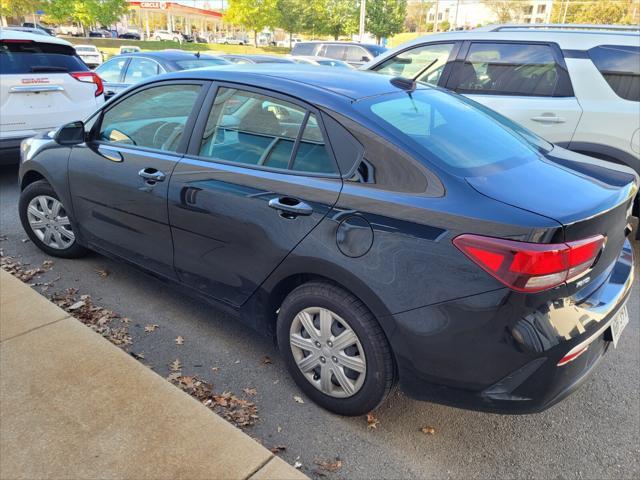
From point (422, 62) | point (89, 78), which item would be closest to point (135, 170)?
point (422, 62)

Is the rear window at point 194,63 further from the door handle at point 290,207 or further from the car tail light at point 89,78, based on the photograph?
the door handle at point 290,207

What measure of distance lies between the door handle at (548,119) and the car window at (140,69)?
5.72m

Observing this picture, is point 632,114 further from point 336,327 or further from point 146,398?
point 146,398

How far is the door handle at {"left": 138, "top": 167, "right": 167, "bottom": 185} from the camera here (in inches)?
126

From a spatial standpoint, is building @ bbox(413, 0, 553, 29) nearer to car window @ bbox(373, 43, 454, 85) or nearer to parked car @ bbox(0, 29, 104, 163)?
car window @ bbox(373, 43, 454, 85)

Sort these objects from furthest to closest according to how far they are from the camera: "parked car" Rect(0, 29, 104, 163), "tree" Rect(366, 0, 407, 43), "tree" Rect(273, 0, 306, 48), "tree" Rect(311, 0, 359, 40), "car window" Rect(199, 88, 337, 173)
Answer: "tree" Rect(273, 0, 306, 48)
"tree" Rect(311, 0, 359, 40)
"tree" Rect(366, 0, 407, 43)
"parked car" Rect(0, 29, 104, 163)
"car window" Rect(199, 88, 337, 173)

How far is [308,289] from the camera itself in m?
2.59

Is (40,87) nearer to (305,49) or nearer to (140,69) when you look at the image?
(140,69)

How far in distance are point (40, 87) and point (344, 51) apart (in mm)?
13381

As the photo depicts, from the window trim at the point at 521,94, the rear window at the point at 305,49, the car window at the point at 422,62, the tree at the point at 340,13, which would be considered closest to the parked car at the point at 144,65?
the car window at the point at 422,62

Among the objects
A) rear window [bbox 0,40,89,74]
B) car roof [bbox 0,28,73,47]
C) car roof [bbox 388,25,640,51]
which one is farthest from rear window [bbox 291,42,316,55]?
car roof [bbox 388,25,640,51]

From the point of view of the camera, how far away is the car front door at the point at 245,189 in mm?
2588

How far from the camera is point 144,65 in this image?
8.40 m

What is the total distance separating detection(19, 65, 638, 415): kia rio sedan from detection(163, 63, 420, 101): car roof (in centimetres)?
2
